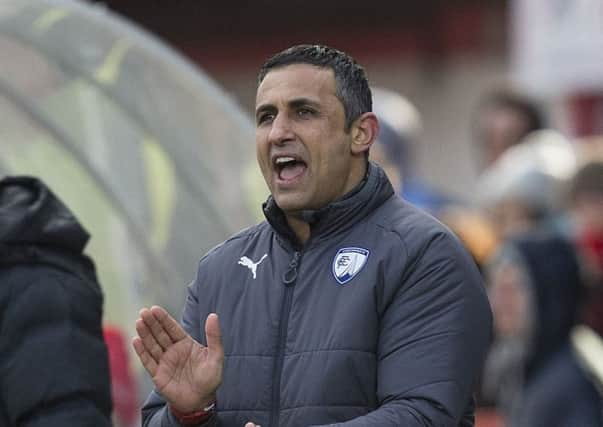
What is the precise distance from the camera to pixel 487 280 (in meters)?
9.83

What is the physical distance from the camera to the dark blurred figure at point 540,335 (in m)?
7.89

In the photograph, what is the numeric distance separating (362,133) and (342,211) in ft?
0.66

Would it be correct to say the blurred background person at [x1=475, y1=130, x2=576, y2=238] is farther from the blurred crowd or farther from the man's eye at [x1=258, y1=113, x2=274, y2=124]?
the man's eye at [x1=258, y1=113, x2=274, y2=124]

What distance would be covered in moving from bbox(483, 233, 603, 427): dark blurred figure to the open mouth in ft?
11.0

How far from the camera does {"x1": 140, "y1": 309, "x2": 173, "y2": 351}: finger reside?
4547mm

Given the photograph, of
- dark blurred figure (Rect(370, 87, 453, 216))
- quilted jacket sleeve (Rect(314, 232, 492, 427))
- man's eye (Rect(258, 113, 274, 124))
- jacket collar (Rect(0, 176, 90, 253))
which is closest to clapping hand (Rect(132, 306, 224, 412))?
Result: quilted jacket sleeve (Rect(314, 232, 492, 427))

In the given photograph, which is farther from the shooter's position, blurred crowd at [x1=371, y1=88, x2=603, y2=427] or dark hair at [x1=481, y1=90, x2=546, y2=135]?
dark hair at [x1=481, y1=90, x2=546, y2=135]

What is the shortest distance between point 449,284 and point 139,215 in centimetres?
356

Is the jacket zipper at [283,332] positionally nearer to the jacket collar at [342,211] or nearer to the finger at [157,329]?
the jacket collar at [342,211]

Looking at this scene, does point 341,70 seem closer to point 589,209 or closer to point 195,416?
point 195,416

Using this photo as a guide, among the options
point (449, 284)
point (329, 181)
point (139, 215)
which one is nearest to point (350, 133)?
point (329, 181)

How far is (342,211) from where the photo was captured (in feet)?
15.2

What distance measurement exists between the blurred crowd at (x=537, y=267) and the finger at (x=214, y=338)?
98.1 inches

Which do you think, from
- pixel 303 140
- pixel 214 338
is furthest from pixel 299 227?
pixel 214 338
